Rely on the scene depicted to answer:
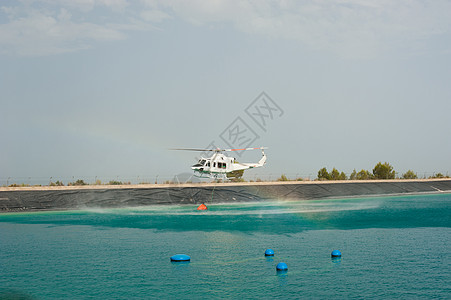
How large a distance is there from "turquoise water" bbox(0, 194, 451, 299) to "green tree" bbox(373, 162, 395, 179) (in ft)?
213

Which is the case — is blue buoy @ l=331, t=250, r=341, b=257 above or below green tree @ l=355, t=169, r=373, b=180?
below

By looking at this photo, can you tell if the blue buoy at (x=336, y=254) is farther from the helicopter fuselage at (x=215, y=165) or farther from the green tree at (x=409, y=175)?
the green tree at (x=409, y=175)

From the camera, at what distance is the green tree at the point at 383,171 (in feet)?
341

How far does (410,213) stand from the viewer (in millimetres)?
47188

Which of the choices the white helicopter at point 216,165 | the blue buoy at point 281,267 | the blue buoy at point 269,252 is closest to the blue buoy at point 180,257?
the blue buoy at point 269,252

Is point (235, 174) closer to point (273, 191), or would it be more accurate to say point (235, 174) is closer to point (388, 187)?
point (273, 191)

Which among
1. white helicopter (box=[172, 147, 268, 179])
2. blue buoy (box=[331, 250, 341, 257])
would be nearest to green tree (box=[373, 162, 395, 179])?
white helicopter (box=[172, 147, 268, 179])

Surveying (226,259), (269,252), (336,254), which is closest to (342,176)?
(336,254)

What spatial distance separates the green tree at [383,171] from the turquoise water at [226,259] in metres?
64.8

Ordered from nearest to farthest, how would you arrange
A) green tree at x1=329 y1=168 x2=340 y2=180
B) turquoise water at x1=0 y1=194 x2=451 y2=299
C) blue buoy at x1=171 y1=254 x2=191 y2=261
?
turquoise water at x1=0 y1=194 x2=451 y2=299, blue buoy at x1=171 y1=254 x2=191 y2=261, green tree at x1=329 y1=168 x2=340 y2=180

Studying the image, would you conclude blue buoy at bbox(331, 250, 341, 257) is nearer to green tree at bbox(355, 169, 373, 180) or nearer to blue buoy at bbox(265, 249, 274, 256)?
blue buoy at bbox(265, 249, 274, 256)

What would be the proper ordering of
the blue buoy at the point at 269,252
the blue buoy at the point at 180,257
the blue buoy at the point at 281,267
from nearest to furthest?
the blue buoy at the point at 281,267 → the blue buoy at the point at 180,257 → the blue buoy at the point at 269,252

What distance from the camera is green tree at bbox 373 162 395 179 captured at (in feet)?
341

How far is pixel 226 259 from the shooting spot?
79.0 feet
